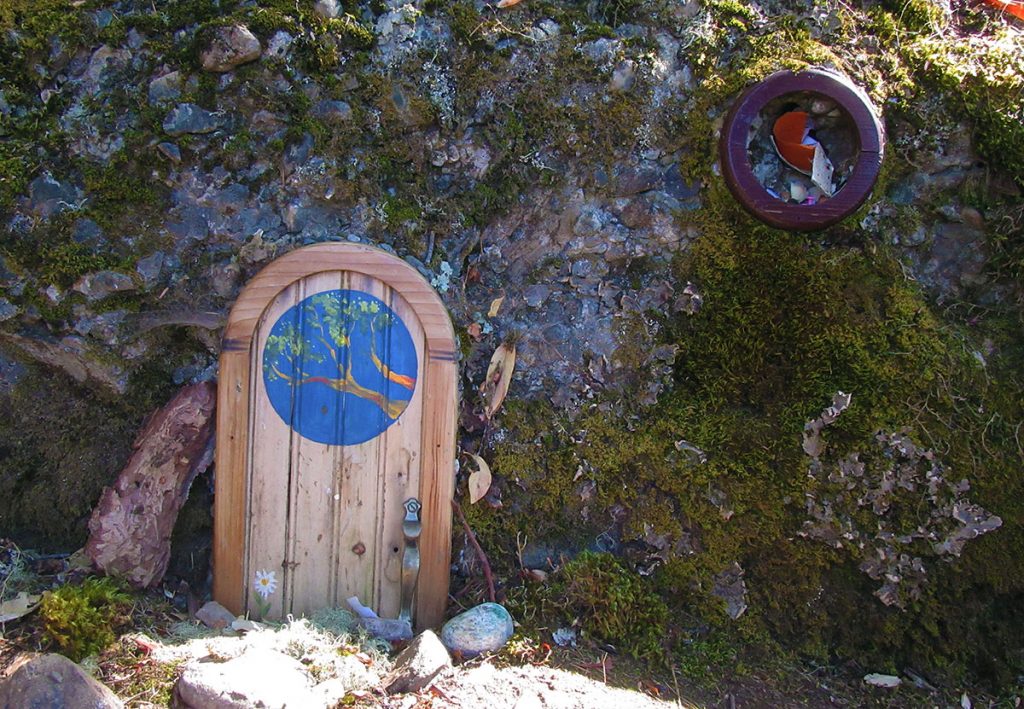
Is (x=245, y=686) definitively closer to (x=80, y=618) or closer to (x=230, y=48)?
(x=80, y=618)

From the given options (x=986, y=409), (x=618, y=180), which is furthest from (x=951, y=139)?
(x=618, y=180)

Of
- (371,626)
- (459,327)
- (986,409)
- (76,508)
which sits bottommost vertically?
(371,626)

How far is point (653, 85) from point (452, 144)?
90cm

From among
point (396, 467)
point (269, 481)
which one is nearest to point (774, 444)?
point (396, 467)

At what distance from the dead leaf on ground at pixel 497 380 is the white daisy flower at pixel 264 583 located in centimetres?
112

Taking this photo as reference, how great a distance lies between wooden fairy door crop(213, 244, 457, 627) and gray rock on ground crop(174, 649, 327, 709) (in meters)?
0.60

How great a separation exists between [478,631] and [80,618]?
4.75 feet

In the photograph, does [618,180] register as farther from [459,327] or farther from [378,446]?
[378,446]

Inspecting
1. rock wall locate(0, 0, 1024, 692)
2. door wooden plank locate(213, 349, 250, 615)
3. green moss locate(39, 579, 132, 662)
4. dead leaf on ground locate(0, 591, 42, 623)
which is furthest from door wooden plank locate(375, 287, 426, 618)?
dead leaf on ground locate(0, 591, 42, 623)

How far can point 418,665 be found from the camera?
2.85 meters

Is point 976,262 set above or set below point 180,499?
above

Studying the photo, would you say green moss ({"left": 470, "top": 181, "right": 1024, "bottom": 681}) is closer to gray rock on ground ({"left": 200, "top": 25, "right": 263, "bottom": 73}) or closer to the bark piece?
the bark piece

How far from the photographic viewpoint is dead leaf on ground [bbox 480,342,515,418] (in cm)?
347

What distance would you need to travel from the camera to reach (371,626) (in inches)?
A: 127
